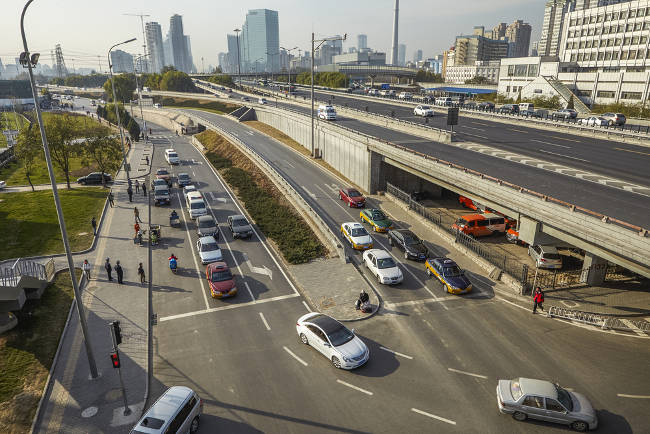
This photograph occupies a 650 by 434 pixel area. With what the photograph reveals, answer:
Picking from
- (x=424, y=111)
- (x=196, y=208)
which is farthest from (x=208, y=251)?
(x=424, y=111)

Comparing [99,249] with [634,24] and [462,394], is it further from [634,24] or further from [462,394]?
[634,24]

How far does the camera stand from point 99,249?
30438 mm

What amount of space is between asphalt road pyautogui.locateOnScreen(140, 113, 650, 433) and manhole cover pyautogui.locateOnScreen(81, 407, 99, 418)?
6.89ft

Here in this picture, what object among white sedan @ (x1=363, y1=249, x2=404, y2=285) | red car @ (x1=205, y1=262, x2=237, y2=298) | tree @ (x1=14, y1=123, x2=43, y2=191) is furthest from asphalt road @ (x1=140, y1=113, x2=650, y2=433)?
tree @ (x1=14, y1=123, x2=43, y2=191)

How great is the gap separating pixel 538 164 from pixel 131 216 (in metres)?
36.8

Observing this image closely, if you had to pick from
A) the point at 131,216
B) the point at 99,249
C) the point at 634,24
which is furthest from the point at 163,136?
the point at 634,24

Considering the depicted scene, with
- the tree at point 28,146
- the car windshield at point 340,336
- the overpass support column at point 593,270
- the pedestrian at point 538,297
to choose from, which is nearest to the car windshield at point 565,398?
the pedestrian at point 538,297

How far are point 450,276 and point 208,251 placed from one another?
16.8 m

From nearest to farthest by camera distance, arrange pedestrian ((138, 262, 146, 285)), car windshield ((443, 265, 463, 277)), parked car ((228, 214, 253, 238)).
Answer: car windshield ((443, 265, 463, 277)) < pedestrian ((138, 262, 146, 285)) < parked car ((228, 214, 253, 238))

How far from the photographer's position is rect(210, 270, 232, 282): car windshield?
945 inches

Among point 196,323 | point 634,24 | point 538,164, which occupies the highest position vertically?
point 634,24

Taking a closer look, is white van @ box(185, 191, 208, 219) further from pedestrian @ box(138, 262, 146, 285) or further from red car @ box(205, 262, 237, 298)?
red car @ box(205, 262, 237, 298)

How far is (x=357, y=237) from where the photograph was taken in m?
30.1

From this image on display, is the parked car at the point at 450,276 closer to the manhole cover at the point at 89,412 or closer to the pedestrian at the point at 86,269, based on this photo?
the manhole cover at the point at 89,412
